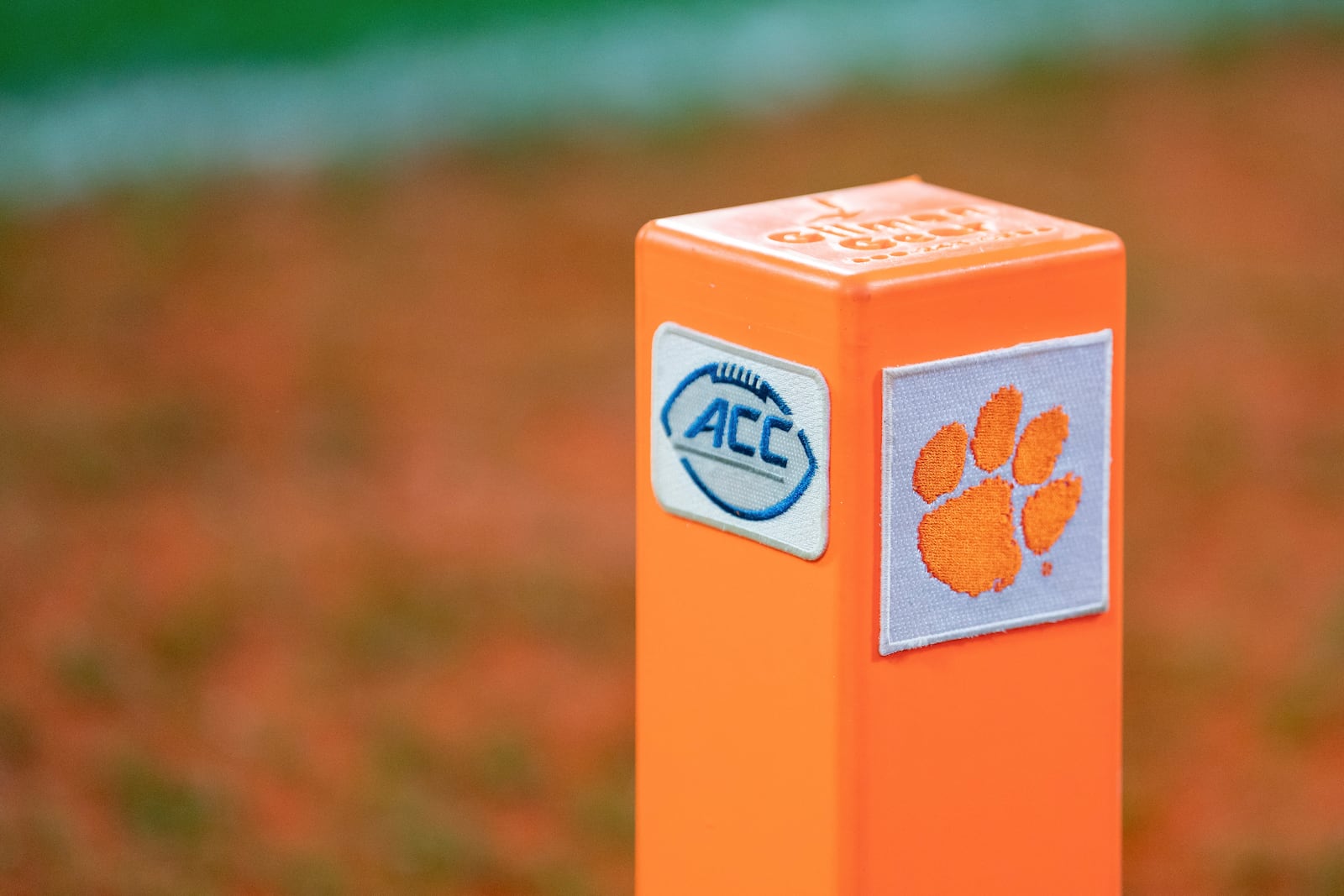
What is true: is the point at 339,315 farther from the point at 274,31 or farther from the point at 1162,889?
the point at 1162,889

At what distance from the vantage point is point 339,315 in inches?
314

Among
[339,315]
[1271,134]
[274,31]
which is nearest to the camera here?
[339,315]

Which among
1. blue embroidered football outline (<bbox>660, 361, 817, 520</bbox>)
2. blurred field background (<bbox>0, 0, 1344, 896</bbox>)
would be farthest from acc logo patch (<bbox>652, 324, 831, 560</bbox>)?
blurred field background (<bbox>0, 0, 1344, 896</bbox>)

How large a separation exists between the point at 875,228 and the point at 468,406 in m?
4.52

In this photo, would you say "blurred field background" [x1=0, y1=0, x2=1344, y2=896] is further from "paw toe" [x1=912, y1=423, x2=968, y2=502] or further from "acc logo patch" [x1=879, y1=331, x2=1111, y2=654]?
"paw toe" [x1=912, y1=423, x2=968, y2=502]

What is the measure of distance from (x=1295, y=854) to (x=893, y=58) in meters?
6.30

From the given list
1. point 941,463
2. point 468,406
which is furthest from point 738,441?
point 468,406

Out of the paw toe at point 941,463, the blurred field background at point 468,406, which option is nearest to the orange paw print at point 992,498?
the paw toe at point 941,463

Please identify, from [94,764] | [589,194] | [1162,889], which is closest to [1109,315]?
[1162,889]

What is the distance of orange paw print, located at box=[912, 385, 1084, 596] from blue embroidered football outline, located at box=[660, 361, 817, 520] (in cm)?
17

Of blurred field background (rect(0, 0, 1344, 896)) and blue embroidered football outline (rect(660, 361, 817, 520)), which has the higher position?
blue embroidered football outline (rect(660, 361, 817, 520))

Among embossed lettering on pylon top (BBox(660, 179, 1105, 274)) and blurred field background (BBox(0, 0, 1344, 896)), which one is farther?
blurred field background (BBox(0, 0, 1344, 896))

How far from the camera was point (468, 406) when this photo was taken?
287 inches

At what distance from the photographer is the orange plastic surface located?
2.65 metres
